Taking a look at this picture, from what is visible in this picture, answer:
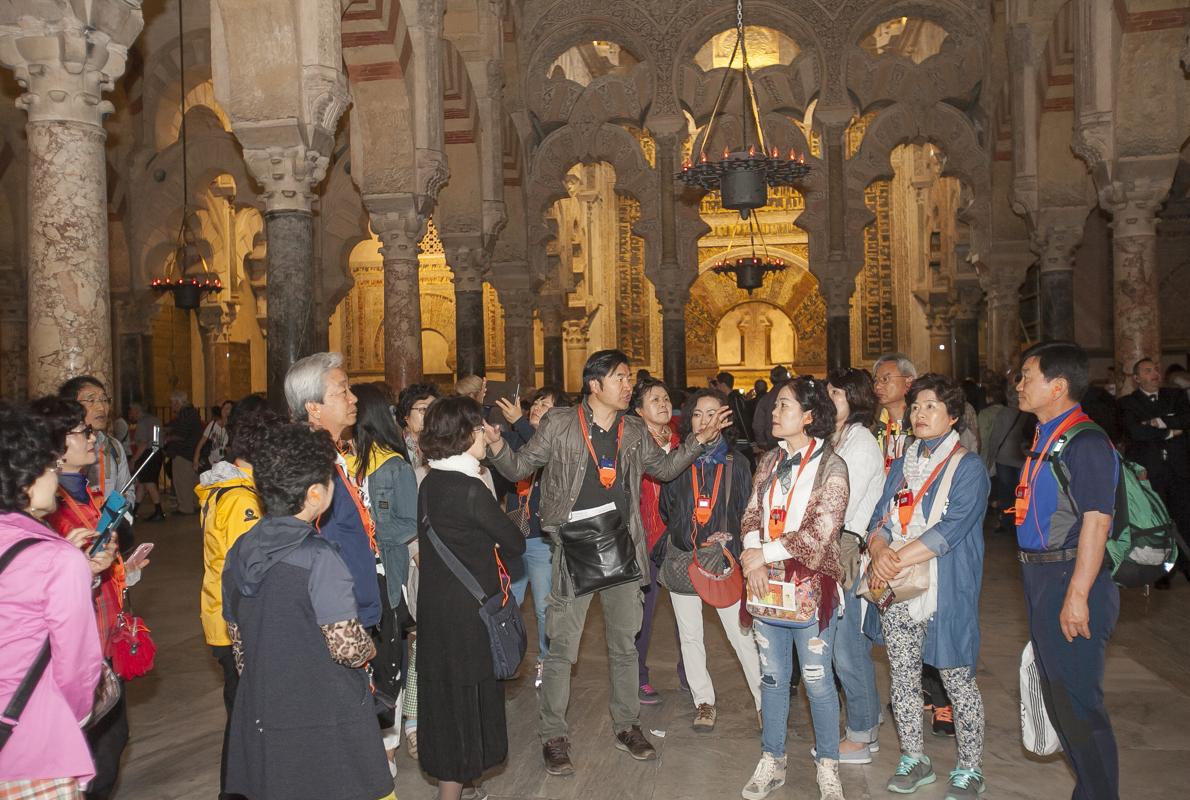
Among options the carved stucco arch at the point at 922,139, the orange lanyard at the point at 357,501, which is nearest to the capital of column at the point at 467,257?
the carved stucco arch at the point at 922,139

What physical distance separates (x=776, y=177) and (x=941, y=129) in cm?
621

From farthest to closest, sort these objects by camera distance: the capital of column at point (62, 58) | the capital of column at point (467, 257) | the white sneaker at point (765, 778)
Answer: the capital of column at point (467, 257), the capital of column at point (62, 58), the white sneaker at point (765, 778)

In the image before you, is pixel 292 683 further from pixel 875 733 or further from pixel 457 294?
pixel 457 294

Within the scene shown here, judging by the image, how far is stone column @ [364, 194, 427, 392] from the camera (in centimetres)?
949

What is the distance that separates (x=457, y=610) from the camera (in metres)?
3.07

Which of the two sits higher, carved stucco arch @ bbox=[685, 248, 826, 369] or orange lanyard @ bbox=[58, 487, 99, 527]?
carved stucco arch @ bbox=[685, 248, 826, 369]

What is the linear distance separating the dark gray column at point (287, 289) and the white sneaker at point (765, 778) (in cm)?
512

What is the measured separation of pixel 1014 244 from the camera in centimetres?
1405

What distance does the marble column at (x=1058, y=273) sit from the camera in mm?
11883

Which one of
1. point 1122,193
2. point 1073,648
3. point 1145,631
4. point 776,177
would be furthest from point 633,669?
point 1122,193

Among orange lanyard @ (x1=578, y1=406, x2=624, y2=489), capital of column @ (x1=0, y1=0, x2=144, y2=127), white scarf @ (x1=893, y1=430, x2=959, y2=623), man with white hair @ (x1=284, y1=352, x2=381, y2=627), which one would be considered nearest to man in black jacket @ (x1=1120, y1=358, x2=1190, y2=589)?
white scarf @ (x1=893, y1=430, x2=959, y2=623)

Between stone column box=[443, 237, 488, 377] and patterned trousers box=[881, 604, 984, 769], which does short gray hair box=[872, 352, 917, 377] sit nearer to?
patterned trousers box=[881, 604, 984, 769]

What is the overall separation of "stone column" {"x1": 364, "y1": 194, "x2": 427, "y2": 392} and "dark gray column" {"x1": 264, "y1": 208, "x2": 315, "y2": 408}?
79.6 inches

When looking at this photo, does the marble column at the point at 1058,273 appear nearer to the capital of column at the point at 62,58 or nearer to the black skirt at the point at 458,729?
the capital of column at the point at 62,58
